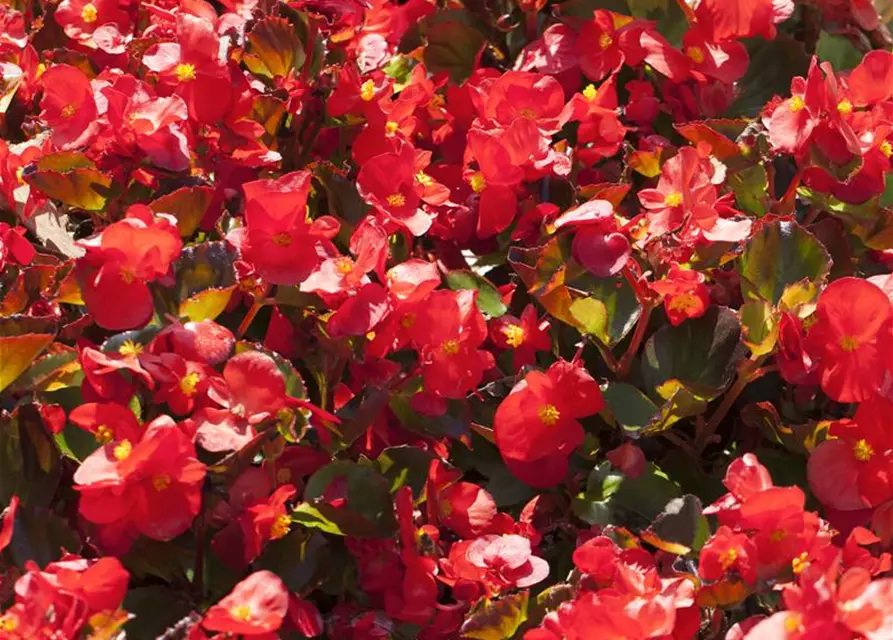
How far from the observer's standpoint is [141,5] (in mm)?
1164

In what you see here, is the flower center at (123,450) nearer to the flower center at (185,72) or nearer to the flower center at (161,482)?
the flower center at (161,482)

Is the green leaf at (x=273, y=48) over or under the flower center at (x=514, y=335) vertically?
over

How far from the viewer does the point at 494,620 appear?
32.3 inches

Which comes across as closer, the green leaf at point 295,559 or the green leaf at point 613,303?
the green leaf at point 295,559

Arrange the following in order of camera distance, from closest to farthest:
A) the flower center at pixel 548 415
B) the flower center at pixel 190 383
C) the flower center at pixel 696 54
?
the flower center at pixel 190 383 → the flower center at pixel 548 415 → the flower center at pixel 696 54

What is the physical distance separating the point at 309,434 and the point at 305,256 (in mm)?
155

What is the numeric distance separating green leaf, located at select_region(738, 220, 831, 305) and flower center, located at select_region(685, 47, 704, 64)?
27 cm

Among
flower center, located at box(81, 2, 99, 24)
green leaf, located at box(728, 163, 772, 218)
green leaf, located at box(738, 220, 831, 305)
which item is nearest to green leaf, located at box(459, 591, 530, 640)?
green leaf, located at box(738, 220, 831, 305)

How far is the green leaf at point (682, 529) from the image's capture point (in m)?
0.84

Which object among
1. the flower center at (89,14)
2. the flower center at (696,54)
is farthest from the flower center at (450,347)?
the flower center at (89,14)

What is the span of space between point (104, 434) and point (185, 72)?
0.36m

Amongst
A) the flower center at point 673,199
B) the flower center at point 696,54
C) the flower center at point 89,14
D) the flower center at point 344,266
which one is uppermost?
the flower center at point 89,14

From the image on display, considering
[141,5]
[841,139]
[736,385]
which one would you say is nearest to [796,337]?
[736,385]

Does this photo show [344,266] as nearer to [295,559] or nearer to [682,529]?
[295,559]
